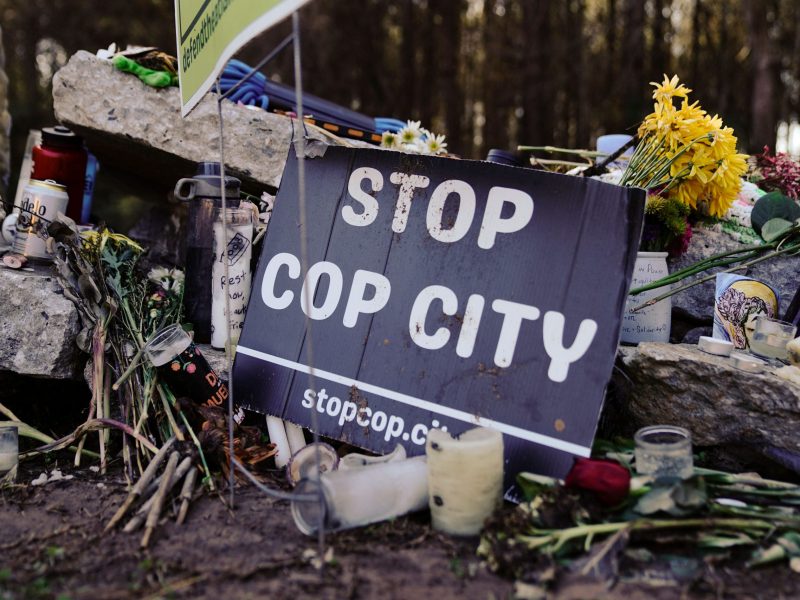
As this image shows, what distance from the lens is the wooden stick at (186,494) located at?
2091 millimetres

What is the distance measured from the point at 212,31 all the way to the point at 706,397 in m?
1.94

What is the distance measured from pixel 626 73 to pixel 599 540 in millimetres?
11344

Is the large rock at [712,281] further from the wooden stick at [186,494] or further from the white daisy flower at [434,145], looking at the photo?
the wooden stick at [186,494]

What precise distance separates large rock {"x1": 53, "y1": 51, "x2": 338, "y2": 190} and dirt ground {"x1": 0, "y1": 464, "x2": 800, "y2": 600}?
205 cm

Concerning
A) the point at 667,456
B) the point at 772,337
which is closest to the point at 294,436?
the point at 667,456

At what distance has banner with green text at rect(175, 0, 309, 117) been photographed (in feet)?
5.77

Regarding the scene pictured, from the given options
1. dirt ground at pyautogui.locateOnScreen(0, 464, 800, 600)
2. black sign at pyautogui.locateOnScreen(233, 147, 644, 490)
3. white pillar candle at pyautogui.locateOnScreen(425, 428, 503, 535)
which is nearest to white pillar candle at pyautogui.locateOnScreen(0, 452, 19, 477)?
dirt ground at pyautogui.locateOnScreen(0, 464, 800, 600)

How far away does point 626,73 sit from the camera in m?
11.9

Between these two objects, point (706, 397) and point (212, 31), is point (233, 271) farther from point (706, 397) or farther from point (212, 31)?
point (706, 397)

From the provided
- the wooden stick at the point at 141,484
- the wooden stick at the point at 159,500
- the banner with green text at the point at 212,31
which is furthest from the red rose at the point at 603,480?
the banner with green text at the point at 212,31

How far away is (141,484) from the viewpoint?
221cm

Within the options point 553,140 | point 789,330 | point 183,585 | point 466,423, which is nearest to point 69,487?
point 183,585

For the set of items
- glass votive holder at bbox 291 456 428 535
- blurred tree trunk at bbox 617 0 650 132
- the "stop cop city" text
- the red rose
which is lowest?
glass votive holder at bbox 291 456 428 535

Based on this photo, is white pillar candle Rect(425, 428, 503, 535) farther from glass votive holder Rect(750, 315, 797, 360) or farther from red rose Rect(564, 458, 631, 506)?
glass votive holder Rect(750, 315, 797, 360)
